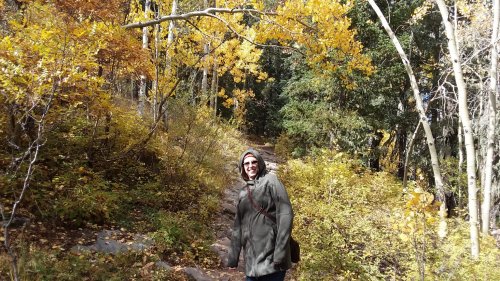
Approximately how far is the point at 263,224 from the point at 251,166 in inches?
19.8

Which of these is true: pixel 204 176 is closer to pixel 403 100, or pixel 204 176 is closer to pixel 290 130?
pixel 290 130

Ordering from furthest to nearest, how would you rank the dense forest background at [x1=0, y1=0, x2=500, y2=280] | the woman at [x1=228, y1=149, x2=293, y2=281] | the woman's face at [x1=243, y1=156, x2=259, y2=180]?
the dense forest background at [x1=0, y1=0, x2=500, y2=280] → the woman's face at [x1=243, y1=156, x2=259, y2=180] → the woman at [x1=228, y1=149, x2=293, y2=281]

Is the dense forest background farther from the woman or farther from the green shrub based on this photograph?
the woman

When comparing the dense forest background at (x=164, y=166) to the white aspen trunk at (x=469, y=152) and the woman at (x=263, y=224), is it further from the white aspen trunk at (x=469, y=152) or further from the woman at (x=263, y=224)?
the woman at (x=263, y=224)

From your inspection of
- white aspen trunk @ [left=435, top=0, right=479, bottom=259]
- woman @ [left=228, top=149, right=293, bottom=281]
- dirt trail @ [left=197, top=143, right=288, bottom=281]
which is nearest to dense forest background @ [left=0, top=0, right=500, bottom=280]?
white aspen trunk @ [left=435, top=0, right=479, bottom=259]

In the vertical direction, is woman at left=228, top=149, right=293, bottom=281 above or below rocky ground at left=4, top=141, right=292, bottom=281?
above

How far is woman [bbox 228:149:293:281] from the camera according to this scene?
8.71 ft

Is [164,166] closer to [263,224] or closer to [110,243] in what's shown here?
[110,243]

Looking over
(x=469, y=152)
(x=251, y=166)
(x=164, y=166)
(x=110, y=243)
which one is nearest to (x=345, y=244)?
(x=469, y=152)

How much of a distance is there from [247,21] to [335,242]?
20541 mm

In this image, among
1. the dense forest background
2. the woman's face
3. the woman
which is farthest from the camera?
the dense forest background

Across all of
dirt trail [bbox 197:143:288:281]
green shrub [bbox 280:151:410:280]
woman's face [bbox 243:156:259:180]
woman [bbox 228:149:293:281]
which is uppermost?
woman's face [bbox 243:156:259:180]

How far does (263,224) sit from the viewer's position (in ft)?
9.06

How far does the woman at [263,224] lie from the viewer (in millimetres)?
2656
